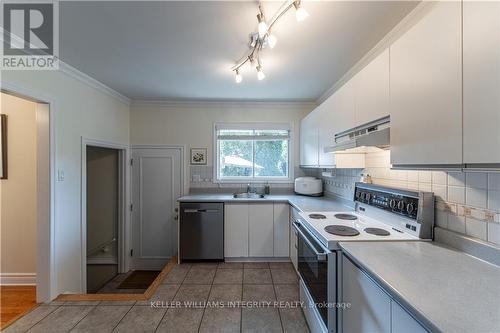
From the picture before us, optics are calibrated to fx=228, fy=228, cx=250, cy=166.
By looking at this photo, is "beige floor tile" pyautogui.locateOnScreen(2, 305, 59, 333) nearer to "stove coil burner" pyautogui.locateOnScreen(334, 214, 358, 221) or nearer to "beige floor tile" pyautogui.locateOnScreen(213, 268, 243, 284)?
"beige floor tile" pyautogui.locateOnScreen(213, 268, 243, 284)

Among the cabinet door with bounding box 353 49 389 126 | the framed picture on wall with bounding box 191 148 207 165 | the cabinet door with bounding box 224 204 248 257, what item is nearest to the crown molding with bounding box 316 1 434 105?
the cabinet door with bounding box 353 49 389 126

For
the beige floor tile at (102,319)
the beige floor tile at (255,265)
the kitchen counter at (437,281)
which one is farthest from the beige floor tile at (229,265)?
the kitchen counter at (437,281)

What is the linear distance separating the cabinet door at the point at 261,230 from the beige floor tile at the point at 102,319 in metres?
1.59

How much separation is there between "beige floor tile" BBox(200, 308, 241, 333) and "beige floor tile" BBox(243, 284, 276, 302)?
23 cm

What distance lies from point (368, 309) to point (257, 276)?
1868 mm

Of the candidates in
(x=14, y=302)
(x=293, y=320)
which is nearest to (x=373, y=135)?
(x=293, y=320)

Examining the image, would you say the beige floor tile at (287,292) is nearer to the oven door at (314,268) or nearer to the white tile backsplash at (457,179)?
the oven door at (314,268)

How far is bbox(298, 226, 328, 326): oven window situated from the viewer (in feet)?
4.81

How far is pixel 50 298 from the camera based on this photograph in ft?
7.39

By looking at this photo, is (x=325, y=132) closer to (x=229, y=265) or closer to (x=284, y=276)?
(x=284, y=276)

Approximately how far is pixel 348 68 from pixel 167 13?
186cm

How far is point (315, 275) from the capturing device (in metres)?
1.63

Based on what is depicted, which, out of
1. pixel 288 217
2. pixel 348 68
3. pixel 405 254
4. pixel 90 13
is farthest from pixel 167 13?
pixel 288 217

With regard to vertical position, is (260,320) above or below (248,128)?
below
